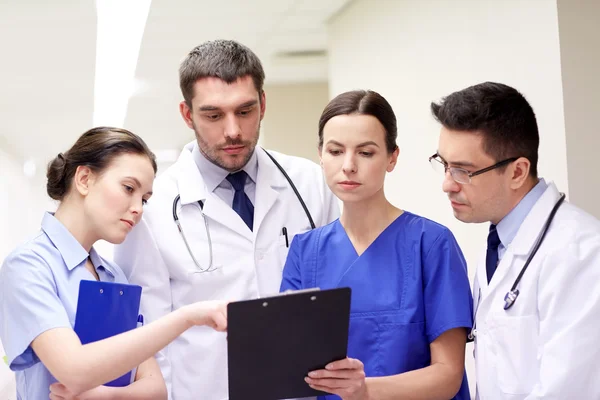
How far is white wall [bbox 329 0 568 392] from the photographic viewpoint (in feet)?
8.17

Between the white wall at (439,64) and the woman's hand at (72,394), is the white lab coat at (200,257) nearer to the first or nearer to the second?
the woman's hand at (72,394)

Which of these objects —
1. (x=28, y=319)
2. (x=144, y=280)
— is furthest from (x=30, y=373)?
(x=144, y=280)

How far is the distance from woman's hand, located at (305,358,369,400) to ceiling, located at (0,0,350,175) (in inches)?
103

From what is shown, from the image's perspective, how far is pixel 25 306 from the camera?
4.54ft

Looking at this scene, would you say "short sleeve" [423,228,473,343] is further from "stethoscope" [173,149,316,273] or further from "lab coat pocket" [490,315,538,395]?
"stethoscope" [173,149,316,273]

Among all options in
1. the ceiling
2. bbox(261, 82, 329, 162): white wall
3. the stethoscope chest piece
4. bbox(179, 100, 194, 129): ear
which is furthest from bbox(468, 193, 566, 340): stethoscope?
bbox(261, 82, 329, 162): white wall

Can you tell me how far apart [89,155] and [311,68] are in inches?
199

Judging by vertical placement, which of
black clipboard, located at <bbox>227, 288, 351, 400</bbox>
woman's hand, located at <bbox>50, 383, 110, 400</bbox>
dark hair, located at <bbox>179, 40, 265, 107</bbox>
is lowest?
woman's hand, located at <bbox>50, 383, 110, 400</bbox>

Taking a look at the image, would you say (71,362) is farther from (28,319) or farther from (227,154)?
(227,154)

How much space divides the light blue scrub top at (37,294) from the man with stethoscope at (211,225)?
278 millimetres

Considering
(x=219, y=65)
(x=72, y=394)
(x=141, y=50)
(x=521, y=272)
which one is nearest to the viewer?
(x=72, y=394)

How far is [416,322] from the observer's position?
5.10 ft

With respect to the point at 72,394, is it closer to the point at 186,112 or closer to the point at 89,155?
the point at 89,155

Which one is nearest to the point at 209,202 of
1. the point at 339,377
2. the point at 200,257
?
the point at 200,257
